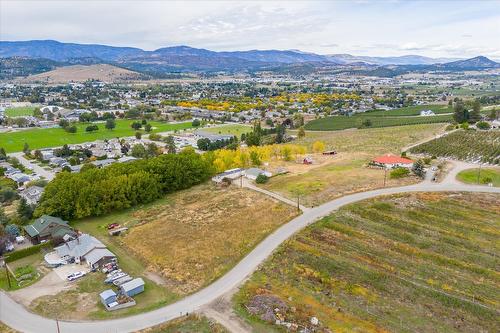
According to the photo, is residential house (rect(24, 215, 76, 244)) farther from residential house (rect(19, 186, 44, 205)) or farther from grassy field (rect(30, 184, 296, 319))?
residential house (rect(19, 186, 44, 205))

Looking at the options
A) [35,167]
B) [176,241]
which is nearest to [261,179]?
[176,241]

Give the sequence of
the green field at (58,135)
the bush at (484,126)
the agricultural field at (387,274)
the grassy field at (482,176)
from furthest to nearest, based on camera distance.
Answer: the green field at (58,135), the bush at (484,126), the grassy field at (482,176), the agricultural field at (387,274)

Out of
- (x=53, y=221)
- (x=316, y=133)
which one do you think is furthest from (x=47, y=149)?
(x=316, y=133)

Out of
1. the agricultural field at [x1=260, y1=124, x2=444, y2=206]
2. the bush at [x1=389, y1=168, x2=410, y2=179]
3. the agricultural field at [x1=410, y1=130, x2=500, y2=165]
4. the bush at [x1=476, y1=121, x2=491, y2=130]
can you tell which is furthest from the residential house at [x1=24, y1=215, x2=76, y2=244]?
the bush at [x1=476, y1=121, x2=491, y2=130]

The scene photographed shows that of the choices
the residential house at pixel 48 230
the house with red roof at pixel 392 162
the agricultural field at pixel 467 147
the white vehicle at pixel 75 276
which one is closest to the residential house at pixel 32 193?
the residential house at pixel 48 230

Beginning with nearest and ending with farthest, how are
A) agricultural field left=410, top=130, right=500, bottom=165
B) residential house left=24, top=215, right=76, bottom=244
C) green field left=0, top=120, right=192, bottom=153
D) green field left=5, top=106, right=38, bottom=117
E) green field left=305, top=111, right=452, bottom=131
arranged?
residential house left=24, top=215, right=76, bottom=244 → agricultural field left=410, top=130, right=500, bottom=165 → green field left=0, top=120, right=192, bottom=153 → green field left=305, top=111, right=452, bottom=131 → green field left=5, top=106, right=38, bottom=117

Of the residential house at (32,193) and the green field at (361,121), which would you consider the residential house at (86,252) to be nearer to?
the residential house at (32,193)

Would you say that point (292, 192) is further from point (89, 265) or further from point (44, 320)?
point (44, 320)
